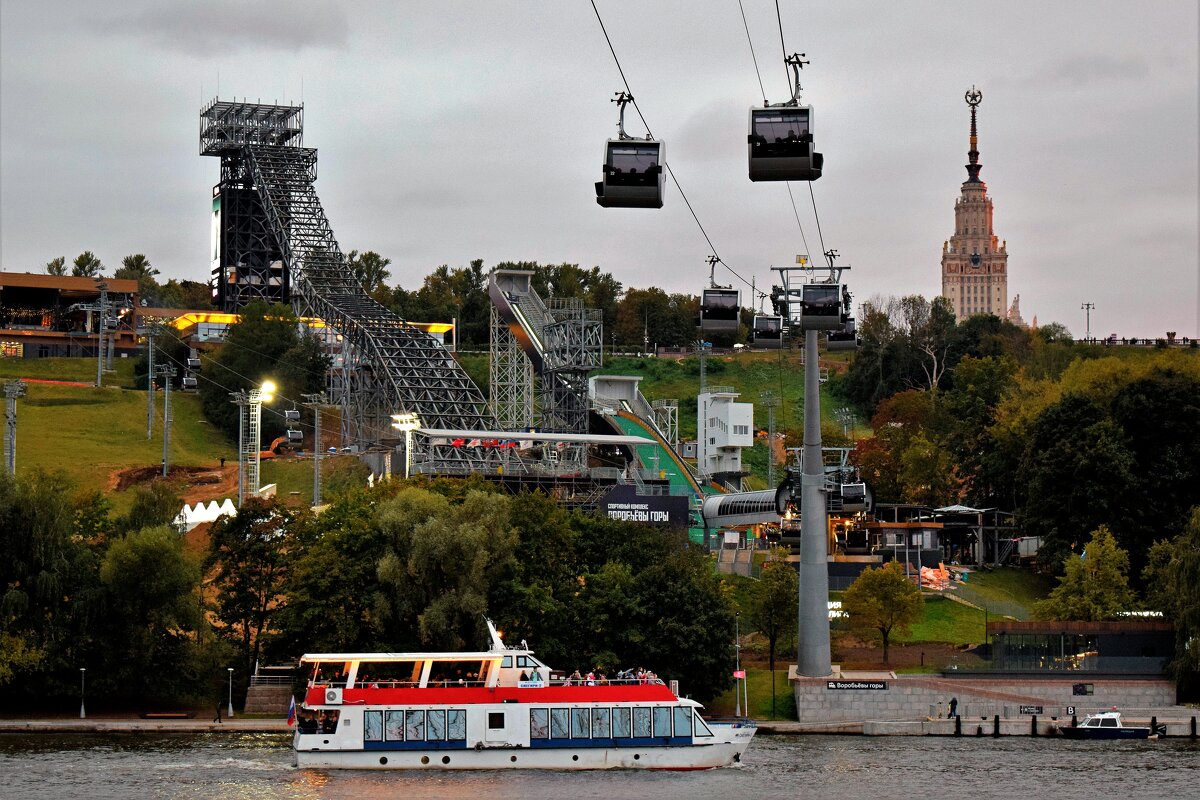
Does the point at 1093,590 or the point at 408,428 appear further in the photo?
the point at 408,428

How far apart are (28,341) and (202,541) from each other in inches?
3095

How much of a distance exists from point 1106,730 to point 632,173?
1814 inches

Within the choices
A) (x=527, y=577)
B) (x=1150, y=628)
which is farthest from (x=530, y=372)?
(x=1150, y=628)

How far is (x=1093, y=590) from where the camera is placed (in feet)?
301

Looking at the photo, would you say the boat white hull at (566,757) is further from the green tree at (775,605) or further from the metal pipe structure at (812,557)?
the green tree at (775,605)

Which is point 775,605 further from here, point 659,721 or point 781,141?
point 781,141

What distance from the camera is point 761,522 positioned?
11462cm

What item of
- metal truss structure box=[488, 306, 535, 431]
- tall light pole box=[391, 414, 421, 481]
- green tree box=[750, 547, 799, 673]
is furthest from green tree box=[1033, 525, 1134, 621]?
metal truss structure box=[488, 306, 535, 431]

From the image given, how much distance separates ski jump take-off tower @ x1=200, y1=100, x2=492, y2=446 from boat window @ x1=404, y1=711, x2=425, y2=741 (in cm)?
5980

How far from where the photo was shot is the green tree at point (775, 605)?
89.0 meters

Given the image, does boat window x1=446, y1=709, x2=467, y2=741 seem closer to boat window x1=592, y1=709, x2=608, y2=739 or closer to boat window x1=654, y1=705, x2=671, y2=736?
boat window x1=592, y1=709, x2=608, y2=739

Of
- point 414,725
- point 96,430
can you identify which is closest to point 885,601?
point 414,725

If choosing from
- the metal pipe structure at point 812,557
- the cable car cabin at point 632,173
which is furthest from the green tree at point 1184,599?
the cable car cabin at point 632,173

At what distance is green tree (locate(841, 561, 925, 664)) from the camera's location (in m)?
88.8
